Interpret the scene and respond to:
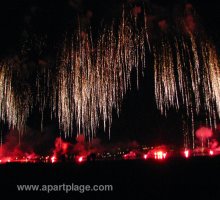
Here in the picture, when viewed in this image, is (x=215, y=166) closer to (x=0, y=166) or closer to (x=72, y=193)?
(x=72, y=193)

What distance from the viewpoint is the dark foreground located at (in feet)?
20.9

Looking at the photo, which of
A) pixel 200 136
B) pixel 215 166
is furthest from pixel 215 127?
pixel 215 166

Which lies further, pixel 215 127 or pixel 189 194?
pixel 215 127

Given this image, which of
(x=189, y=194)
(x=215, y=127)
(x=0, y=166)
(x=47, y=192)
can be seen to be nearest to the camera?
(x=189, y=194)

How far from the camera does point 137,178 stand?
6.65 m

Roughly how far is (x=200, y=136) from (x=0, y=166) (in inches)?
916

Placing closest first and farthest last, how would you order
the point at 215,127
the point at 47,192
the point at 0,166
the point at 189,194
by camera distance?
the point at 189,194 → the point at 47,192 → the point at 0,166 → the point at 215,127

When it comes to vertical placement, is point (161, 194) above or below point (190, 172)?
below

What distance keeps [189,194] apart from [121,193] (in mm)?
1409

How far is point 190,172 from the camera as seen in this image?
21.4 feet

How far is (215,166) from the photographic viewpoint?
253 inches

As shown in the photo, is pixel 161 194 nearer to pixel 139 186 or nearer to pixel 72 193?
pixel 139 186

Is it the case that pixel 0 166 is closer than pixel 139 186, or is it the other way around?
pixel 139 186

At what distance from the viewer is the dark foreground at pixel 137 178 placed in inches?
251
